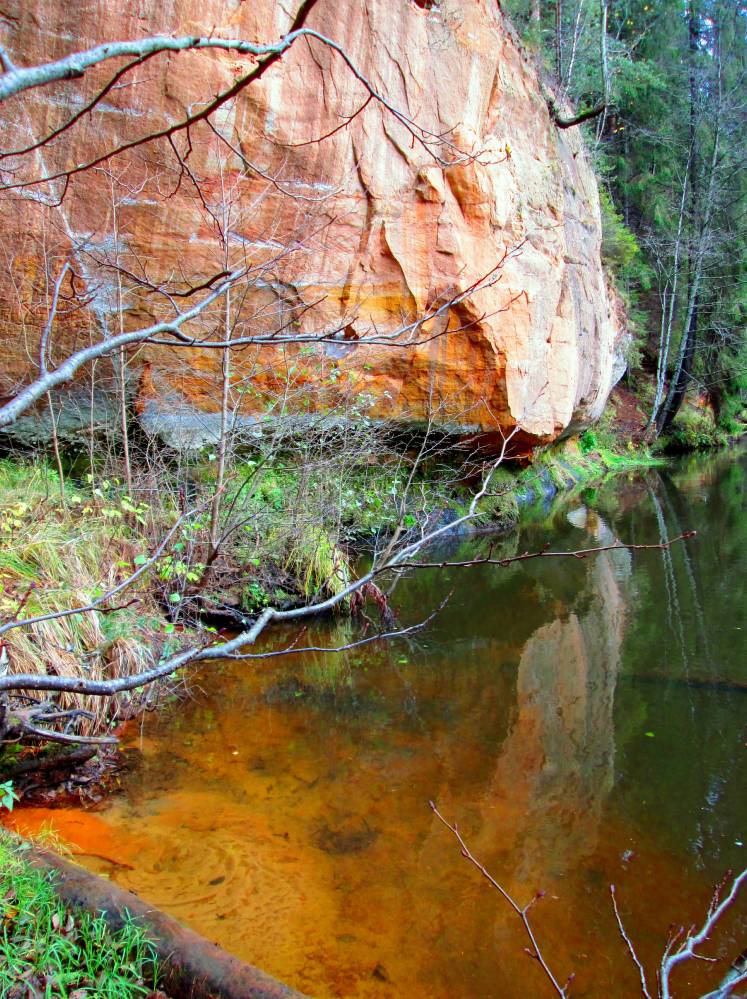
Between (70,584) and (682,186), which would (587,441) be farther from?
(70,584)

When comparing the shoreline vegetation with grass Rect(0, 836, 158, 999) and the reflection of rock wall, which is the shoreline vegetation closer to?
grass Rect(0, 836, 158, 999)

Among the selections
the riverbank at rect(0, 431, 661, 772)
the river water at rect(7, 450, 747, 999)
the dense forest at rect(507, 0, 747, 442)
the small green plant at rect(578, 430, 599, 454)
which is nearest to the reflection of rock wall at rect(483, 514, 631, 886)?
the river water at rect(7, 450, 747, 999)

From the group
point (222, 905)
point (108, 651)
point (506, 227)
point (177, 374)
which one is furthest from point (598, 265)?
point (222, 905)

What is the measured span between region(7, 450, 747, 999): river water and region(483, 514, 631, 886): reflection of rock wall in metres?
0.02

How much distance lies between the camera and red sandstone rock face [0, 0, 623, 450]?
21.5ft

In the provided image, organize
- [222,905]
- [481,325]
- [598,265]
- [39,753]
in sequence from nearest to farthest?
[222,905] → [39,753] → [481,325] → [598,265]

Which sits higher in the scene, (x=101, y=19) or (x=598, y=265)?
(x=101, y=19)

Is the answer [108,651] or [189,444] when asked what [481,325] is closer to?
[189,444]

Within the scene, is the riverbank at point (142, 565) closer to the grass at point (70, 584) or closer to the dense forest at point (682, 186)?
the grass at point (70, 584)

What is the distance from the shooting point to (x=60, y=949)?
2156mm

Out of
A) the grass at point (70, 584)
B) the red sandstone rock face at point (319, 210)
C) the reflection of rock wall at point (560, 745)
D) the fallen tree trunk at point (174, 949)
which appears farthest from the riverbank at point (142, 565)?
the reflection of rock wall at point (560, 745)

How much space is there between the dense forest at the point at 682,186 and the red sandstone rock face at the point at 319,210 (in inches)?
369

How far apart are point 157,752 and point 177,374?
13.8 feet

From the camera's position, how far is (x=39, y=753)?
3725 mm
